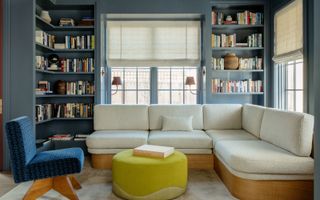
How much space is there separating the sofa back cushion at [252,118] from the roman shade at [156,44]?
54.4 inches

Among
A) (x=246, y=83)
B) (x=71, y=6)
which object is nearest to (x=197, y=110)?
(x=246, y=83)

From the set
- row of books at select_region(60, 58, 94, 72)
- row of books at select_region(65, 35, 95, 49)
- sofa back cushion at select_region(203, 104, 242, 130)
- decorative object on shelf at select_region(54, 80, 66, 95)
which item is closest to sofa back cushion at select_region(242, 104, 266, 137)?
sofa back cushion at select_region(203, 104, 242, 130)

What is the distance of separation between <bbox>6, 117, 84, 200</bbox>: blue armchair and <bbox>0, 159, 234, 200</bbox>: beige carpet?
7.1 inches

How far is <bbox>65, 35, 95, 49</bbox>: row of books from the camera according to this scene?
5039mm

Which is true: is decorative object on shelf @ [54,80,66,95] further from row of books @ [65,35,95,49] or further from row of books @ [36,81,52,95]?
row of books @ [65,35,95,49]

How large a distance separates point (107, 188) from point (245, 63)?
3.33m

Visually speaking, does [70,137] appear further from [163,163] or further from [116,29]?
[163,163]

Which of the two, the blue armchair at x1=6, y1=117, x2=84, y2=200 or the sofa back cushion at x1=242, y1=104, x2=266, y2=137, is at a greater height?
the sofa back cushion at x1=242, y1=104, x2=266, y2=137

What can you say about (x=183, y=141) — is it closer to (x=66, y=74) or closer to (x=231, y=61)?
(x=231, y=61)

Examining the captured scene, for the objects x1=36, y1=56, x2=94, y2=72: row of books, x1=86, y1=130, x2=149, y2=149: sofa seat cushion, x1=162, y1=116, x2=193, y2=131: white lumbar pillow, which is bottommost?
x1=86, y1=130, x2=149, y2=149: sofa seat cushion

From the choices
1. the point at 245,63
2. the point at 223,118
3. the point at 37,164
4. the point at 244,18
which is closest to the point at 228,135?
the point at 223,118

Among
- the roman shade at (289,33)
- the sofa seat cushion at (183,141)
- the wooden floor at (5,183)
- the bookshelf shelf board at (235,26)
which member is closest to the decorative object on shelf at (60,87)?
the wooden floor at (5,183)

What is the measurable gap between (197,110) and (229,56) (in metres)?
1.20

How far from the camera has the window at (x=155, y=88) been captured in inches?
214
